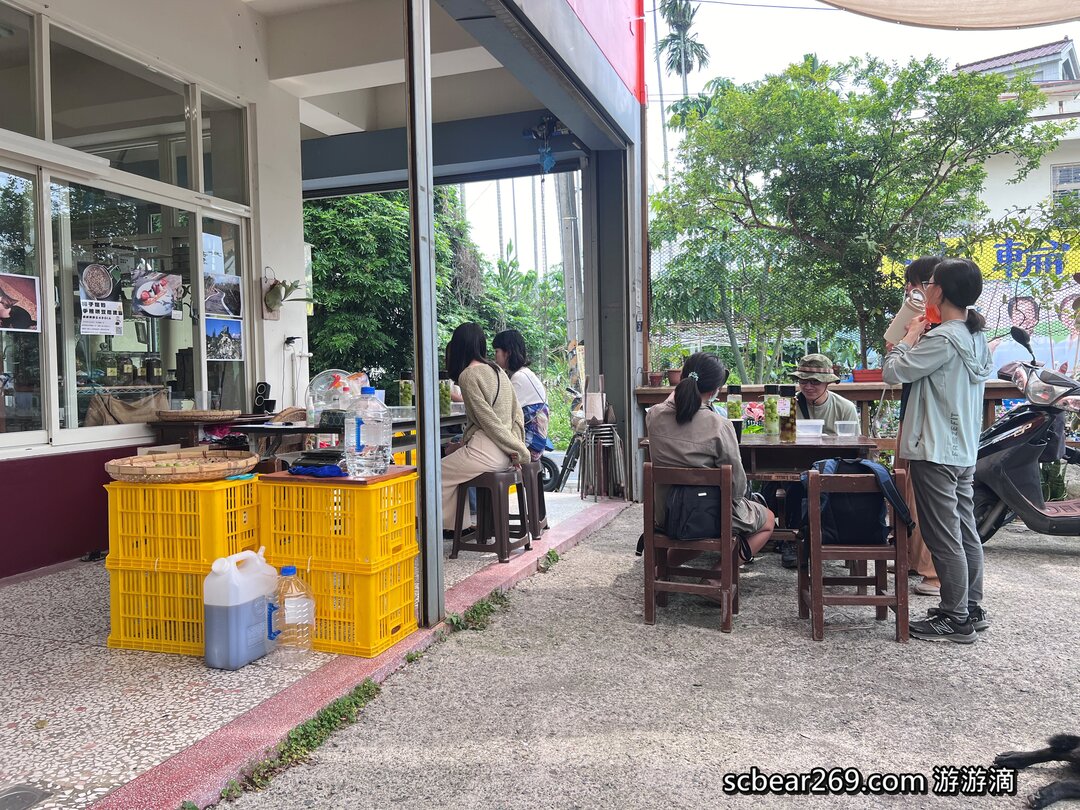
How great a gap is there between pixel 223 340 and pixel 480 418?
2.95 m

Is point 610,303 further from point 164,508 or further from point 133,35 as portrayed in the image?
point 164,508

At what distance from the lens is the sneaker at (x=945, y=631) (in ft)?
11.7

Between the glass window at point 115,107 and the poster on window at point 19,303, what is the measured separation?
1.02 metres

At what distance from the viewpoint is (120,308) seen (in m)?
5.58

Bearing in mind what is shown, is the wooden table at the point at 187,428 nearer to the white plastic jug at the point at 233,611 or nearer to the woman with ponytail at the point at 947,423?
the white plastic jug at the point at 233,611

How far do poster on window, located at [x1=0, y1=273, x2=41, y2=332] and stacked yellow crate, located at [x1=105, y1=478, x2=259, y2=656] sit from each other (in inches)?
83.2

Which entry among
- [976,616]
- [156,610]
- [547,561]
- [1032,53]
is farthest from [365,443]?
[1032,53]

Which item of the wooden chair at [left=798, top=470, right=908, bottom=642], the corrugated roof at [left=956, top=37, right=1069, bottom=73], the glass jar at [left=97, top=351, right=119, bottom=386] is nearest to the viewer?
the wooden chair at [left=798, top=470, right=908, bottom=642]

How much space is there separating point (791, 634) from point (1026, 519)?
248 cm

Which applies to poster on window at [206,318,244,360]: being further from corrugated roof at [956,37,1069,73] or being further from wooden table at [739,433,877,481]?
corrugated roof at [956,37,1069,73]

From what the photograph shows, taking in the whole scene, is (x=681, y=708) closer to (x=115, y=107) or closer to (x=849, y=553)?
(x=849, y=553)

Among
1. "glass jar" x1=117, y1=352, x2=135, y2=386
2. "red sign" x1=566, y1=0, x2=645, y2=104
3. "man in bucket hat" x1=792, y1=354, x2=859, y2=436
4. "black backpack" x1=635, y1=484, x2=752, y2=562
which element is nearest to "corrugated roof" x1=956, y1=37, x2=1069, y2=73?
"red sign" x1=566, y1=0, x2=645, y2=104

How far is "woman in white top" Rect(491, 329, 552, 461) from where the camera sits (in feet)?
18.5

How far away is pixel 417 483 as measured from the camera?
360 cm
